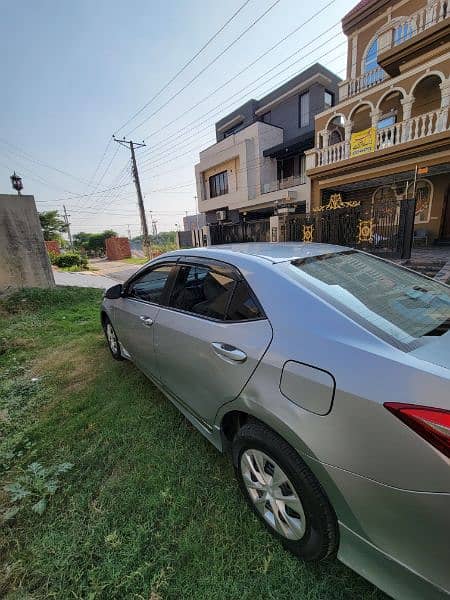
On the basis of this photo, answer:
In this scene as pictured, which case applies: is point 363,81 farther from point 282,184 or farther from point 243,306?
point 243,306

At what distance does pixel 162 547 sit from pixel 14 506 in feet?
3.34

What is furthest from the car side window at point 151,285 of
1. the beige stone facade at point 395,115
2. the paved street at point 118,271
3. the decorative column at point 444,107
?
the paved street at point 118,271

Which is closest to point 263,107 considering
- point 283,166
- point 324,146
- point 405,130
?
point 283,166

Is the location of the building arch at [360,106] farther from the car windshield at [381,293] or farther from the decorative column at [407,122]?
the car windshield at [381,293]

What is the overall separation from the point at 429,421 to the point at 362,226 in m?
8.13

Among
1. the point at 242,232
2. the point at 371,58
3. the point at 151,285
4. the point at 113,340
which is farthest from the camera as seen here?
the point at 242,232

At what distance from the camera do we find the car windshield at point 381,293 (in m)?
1.20

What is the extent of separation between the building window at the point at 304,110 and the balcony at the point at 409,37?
26.0ft

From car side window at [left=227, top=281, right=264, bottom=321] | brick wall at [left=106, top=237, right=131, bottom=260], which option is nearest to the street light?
car side window at [left=227, top=281, right=264, bottom=321]

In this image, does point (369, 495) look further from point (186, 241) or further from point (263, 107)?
point (186, 241)

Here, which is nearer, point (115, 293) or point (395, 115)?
point (115, 293)

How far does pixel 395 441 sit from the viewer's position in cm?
88

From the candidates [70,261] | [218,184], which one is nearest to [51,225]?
[70,261]

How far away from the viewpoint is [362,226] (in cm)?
788
